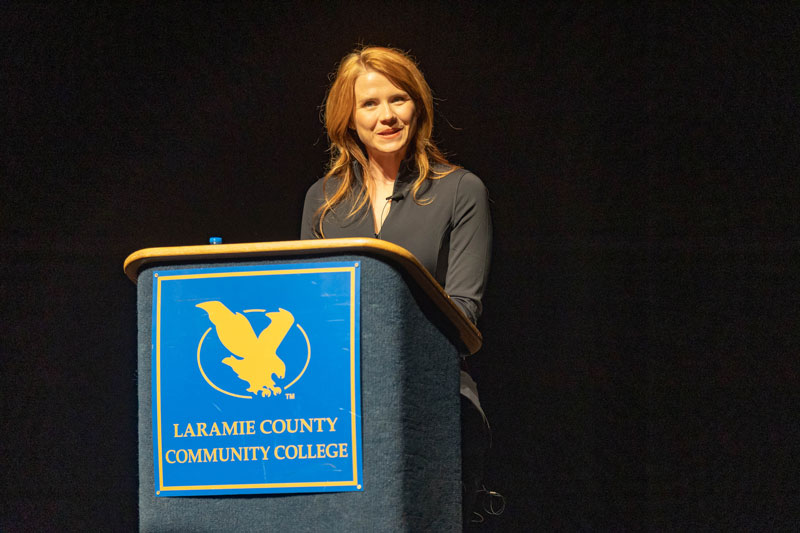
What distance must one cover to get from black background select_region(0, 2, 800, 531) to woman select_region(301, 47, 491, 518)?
587mm

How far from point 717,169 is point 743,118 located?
0.50 ft

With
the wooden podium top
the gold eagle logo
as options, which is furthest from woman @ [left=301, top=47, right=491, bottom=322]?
the gold eagle logo

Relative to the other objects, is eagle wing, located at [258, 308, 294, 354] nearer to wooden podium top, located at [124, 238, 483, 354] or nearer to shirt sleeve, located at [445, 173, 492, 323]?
wooden podium top, located at [124, 238, 483, 354]

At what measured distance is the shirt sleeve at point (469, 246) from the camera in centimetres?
160

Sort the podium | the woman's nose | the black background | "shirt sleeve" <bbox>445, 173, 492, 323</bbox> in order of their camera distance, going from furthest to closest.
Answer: the black background → the woman's nose → "shirt sleeve" <bbox>445, 173, 492, 323</bbox> → the podium

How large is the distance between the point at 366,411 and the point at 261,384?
0.15 metres

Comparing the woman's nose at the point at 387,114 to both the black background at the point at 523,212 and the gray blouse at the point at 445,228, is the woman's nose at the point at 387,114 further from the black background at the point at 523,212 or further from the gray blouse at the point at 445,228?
the black background at the point at 523,212

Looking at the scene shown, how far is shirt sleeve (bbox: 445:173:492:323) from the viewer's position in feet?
5.24

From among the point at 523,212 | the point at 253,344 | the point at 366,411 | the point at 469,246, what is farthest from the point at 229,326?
the point at 523,212

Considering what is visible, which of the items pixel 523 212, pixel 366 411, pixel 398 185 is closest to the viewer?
pixel 366 411

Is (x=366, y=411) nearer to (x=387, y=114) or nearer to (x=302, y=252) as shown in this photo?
(x=302, y=252)

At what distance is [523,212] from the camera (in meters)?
2.40

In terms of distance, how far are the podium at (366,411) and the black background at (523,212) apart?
1170 millimetres

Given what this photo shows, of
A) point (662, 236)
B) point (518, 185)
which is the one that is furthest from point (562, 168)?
point (662, 236)
